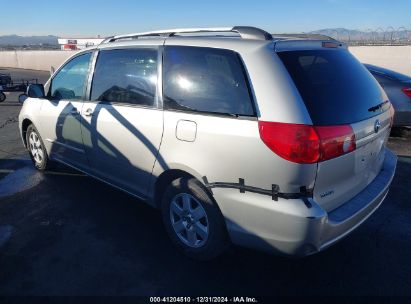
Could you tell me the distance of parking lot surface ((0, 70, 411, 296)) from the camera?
9.45 feet

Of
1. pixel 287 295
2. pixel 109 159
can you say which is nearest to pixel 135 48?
pixel 109 159

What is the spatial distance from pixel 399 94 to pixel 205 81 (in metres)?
5.08

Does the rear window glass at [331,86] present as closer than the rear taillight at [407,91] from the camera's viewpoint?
Yes

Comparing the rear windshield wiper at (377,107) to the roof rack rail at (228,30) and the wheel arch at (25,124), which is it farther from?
the wheel arch at (25,124)

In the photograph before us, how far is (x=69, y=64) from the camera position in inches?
176

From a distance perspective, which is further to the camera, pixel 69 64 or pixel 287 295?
pixel 69 64

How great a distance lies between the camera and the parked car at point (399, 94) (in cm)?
655

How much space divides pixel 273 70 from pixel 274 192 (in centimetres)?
83

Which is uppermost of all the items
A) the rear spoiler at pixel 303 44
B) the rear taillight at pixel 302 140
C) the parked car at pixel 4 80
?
the rear spoiler at pixel 303 44

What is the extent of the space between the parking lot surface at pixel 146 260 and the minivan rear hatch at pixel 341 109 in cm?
70

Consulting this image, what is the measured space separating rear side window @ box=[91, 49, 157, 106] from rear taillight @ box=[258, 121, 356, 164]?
125 cm

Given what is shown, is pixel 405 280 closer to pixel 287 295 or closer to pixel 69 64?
pixel 287 295

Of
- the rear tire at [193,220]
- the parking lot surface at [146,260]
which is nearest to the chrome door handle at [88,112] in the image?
the parking lot surface at [146,260]

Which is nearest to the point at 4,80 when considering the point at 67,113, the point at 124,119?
the point at 67,113
